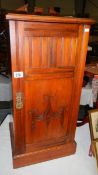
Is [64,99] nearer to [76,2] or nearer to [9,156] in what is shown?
[9,156]

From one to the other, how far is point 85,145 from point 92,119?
1.60 ft

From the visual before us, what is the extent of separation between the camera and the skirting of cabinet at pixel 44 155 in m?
1.61

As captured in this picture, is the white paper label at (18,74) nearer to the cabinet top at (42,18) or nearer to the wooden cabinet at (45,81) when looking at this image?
the wooden cabinet at (45,81)

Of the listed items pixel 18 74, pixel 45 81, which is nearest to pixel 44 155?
pixel 45 81

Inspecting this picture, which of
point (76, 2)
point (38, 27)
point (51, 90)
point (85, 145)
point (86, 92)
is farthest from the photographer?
point (76, 2)

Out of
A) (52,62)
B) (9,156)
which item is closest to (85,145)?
(9,156)

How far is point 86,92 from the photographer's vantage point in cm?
246

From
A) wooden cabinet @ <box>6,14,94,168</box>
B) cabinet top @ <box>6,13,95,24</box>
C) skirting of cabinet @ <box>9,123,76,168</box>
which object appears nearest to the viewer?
cabinet top @ <box>6,13,95,24</box>

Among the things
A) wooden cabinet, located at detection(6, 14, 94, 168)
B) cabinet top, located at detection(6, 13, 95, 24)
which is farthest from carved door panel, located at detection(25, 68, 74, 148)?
cabinet top, located at detection(6, 13, 95, 24)

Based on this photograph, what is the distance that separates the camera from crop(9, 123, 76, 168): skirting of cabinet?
1.61m

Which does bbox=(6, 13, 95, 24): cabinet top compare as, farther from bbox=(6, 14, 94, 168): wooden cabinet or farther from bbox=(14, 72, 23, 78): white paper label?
bbox=(14, 72, 23, 78): white paper label

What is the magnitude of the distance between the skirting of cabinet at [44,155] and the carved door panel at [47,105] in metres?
0.08

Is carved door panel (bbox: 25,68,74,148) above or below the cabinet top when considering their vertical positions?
below

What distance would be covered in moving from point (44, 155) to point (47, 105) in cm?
56
